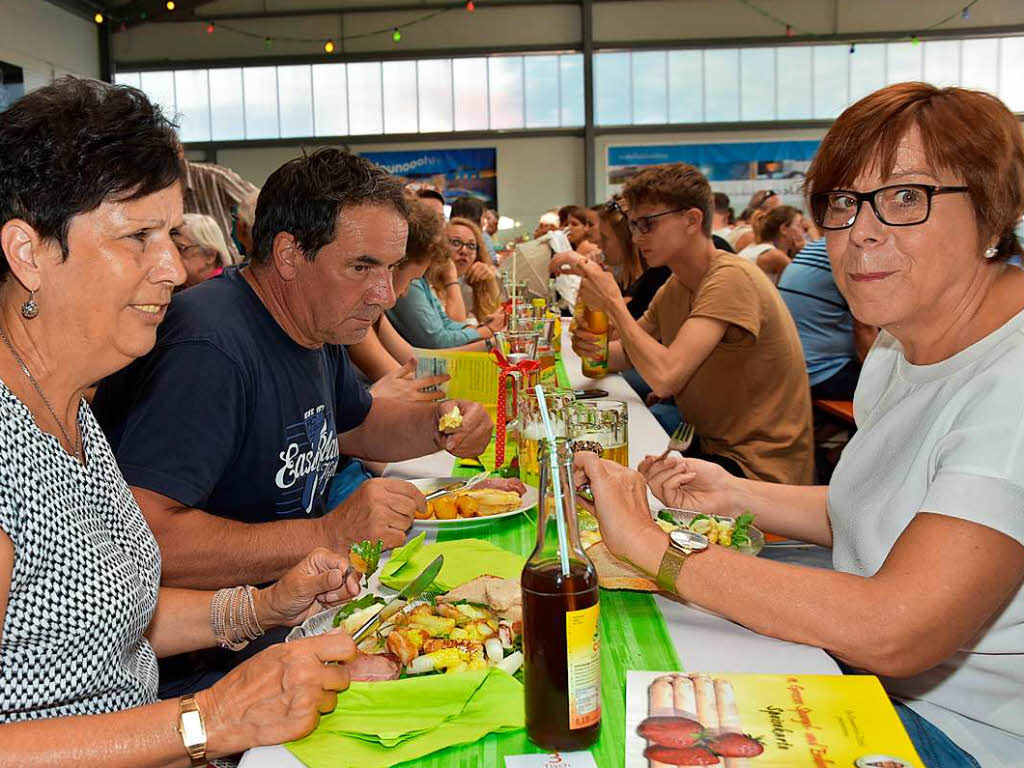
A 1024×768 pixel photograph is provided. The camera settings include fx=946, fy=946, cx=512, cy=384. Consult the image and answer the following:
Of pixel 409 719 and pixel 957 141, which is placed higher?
pixel 957 141

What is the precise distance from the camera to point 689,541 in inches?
53.1

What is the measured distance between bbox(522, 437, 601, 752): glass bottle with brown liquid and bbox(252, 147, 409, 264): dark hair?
4.19ft

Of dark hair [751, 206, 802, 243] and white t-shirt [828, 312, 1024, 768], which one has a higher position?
dark hair [751, 206, 802, 243]

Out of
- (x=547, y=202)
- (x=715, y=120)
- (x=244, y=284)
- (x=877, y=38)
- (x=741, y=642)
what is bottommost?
(x=741, y=642)

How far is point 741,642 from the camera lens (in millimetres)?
1288

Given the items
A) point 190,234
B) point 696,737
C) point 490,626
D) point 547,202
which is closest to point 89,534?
point 490,626

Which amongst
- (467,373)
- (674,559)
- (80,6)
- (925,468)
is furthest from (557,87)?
Answer: (674,559)

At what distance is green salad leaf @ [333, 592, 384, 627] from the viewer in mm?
1333

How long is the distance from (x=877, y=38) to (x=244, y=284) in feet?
52.9

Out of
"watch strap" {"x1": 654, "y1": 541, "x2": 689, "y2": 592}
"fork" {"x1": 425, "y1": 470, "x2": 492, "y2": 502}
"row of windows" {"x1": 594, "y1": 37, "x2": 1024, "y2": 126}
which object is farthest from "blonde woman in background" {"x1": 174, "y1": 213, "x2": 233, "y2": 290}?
"row of windows" {"x1": 594, "y1": 37, "x2": 1024, "y2": 126}

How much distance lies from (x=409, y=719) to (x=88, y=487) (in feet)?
1.87

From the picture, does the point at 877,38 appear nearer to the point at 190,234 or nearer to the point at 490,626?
the point at 190,234

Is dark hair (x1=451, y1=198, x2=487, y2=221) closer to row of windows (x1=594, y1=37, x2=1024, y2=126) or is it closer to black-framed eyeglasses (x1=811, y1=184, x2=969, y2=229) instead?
black-framed eyeglasses (x1=811, y1=184, x2=969, y2=229)

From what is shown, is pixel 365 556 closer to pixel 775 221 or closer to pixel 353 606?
pixel 353 606
